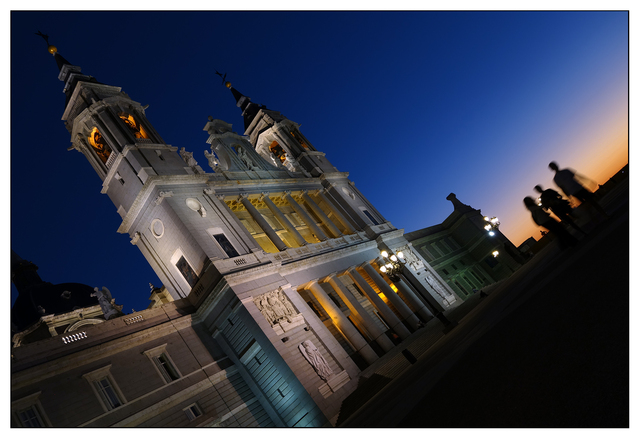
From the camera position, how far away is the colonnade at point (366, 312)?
28.0 m

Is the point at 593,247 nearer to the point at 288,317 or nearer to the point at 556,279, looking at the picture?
the point at 556,279

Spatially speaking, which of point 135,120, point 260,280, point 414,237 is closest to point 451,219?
point 414,237

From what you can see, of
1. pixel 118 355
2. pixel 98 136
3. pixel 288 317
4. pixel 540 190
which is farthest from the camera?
pixel 98 136

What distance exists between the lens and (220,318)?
24953mm

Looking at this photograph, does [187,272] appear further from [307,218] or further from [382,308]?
[382,308]

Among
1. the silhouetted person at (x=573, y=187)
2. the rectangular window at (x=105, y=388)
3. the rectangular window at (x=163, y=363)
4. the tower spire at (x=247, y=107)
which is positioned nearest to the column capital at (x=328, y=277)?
the rectangular window at (x=163, y=363)

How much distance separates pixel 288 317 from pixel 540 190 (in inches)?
652

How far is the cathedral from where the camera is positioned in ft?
66.1

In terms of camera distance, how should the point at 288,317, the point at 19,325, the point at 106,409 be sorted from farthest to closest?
1. the point at 19,325
2. the point at 288,317
3. the point at 106,409

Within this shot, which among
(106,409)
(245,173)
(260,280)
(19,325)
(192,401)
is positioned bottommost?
(192,401)

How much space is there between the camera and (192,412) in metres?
21.0

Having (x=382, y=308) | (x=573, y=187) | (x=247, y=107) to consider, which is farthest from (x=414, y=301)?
(x=247, y=107)

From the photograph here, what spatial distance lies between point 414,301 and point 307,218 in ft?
38.6

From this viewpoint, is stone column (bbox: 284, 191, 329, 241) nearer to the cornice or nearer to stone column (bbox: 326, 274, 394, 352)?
stone column (bbox: 326, 274, 394, 352)
